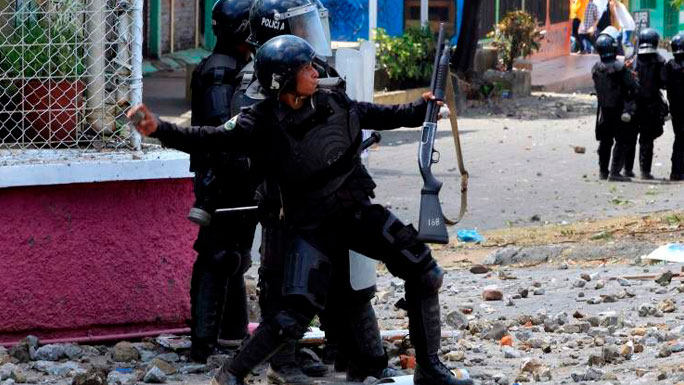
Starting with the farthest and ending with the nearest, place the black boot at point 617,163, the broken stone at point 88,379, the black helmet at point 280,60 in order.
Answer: the black boot at point 617,163 < the broken stone at point 88,379 < the black helmet at point 280,60

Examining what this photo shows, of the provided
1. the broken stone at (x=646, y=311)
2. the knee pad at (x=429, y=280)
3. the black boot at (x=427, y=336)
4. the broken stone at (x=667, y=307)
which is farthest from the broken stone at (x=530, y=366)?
the broken stone at (x=667, y=307)

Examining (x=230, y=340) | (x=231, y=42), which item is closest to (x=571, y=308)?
(x=230, y=340)

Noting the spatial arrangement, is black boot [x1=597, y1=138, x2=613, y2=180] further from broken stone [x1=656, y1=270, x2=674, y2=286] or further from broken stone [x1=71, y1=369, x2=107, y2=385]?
broken stone [x1=71, y1=369, x2=107, y2=385]

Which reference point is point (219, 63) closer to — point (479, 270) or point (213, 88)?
point (213, 88)

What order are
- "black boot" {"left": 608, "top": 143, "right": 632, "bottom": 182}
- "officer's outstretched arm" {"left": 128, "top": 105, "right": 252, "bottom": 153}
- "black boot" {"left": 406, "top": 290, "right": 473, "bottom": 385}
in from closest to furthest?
1. "officer's outstretched arm" {"left": 128, "top": 105, "right": 252, "bottom": 153}
2. "black boot" {"left": 406, "top": 290, "right": 473, "bottom": 385}
3. "black boot" {"left": 608, "top": 143, "right": 632, "bottom": 182}

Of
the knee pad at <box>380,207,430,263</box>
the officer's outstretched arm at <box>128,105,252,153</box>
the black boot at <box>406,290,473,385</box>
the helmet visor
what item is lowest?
the black boot at <box>406,290,473,385</box>

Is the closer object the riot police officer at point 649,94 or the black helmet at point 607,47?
the black helmet at point 607,47

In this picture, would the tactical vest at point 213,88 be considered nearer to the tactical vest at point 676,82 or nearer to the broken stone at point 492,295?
the broken stone at point 492,295

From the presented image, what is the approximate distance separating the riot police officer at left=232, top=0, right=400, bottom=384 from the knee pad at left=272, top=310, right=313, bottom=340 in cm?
27

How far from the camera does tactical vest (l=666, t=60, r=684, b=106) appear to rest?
14.8 metres

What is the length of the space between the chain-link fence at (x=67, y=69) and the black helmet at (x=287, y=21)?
1.08 meters

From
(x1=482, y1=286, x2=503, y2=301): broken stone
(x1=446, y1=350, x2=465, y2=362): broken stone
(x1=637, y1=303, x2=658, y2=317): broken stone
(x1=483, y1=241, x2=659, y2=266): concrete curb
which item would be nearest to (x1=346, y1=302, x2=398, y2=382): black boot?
(x1=446, y1=350, x2=465, y2=362): broken stone

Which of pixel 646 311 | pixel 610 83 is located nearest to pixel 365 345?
pixel 646 311

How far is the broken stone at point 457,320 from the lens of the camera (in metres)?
7.51
